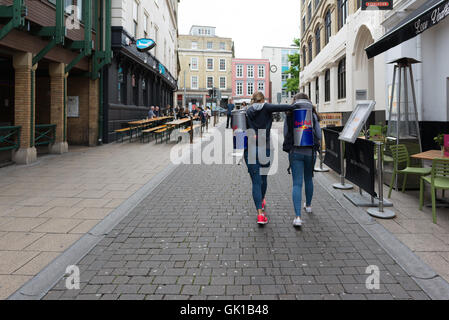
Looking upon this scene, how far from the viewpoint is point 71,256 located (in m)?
3.90

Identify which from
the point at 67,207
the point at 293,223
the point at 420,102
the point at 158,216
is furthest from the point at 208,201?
the point at 420,102

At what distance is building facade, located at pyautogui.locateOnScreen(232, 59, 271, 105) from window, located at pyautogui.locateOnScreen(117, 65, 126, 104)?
50571 millimetres

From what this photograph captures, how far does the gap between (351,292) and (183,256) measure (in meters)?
1.76

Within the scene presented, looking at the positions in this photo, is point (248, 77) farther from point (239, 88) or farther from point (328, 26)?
point (328, 26)

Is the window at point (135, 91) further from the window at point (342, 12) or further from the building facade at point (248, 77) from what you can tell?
the building facade at point (248, 77)

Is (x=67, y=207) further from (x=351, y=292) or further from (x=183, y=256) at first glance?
(x=351, y=292)

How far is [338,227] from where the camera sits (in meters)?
4.90

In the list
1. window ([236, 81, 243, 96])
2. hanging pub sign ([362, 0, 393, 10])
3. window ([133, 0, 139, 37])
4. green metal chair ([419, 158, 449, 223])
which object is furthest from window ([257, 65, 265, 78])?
green metal chair ([419, 158, 449, 223])

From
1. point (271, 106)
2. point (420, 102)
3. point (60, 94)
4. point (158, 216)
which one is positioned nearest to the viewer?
point (271, 106)

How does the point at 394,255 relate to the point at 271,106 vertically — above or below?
below

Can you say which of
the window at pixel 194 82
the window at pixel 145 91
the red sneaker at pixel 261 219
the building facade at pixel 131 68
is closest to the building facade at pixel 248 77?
the window at pixel 194 82

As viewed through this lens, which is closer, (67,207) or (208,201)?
(67,207)

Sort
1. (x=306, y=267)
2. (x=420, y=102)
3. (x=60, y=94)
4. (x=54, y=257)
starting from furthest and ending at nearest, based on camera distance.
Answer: (x=60, y=94) < (x=420, y=102) < (x=54, y=257) < (x=306, y=267)

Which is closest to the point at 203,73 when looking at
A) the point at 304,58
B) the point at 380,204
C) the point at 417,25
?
the point at 304,58
